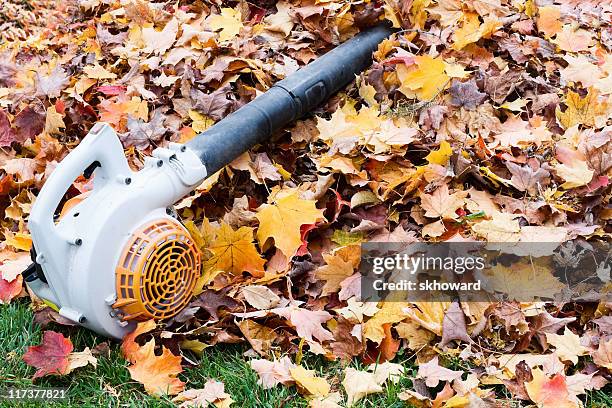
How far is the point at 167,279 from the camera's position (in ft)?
7.05

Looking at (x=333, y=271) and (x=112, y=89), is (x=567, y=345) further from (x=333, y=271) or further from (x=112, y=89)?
(x=112, y=89)

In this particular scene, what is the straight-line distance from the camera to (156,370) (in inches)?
82.4

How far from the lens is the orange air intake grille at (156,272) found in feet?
6.74

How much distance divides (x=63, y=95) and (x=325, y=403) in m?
2.02

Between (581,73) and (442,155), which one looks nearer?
(442,155)

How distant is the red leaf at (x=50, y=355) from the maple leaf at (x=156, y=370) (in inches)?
8.4

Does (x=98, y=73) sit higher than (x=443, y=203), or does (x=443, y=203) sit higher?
(x=98, y=73)

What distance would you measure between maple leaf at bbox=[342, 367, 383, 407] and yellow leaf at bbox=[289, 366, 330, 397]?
64 mm

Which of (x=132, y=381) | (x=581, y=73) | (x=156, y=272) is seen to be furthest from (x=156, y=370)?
(x=581, y=73)

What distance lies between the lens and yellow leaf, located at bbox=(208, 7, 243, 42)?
10.9 ft

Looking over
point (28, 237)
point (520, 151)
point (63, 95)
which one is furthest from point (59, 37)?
point (520, 151)

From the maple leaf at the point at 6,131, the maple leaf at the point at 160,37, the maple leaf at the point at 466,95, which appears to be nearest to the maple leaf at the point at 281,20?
the maple leaf at the point at 160,37

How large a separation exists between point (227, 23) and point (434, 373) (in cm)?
215

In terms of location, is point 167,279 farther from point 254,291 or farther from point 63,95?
point 63,95
